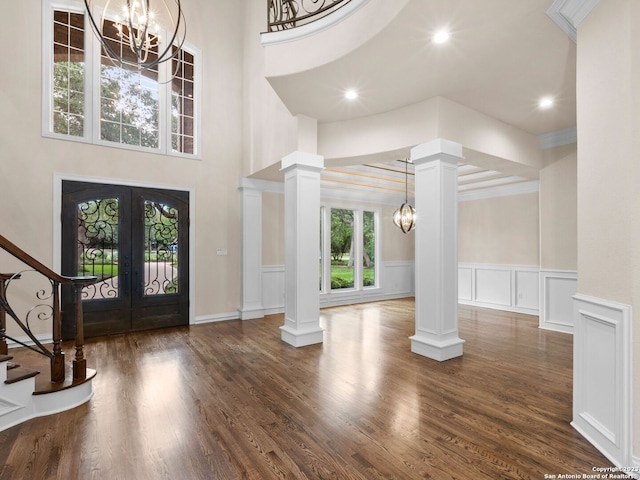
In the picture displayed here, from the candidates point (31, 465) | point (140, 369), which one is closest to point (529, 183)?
point (140, 369)

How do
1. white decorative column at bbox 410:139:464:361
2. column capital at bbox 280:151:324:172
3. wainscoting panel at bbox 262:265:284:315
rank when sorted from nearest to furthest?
white decorative column at bbox 410:139:464:361, column capital at bbox 280:151:324:172, wainscoting panel at bbox 262:265:284:315

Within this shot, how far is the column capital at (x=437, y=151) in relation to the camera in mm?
3861

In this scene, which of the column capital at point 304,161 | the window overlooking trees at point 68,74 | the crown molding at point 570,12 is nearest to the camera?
the crown molding at point 570,12

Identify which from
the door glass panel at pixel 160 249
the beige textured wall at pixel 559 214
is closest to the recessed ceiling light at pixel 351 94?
the door glass panel at pixel 160 249

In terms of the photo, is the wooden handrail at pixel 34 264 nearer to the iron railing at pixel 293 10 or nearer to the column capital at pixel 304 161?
the column capital at pixel 304 161

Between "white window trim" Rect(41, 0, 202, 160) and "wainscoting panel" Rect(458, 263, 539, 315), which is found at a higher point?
"white window trim" Rect(41, 0, 202, 160)

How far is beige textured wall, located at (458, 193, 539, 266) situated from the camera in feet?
22.4

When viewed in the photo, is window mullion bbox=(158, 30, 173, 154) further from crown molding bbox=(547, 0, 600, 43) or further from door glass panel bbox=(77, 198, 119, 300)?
crown molding bbox=(547, 0, 600, 43)

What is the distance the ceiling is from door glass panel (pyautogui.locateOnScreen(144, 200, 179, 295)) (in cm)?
289

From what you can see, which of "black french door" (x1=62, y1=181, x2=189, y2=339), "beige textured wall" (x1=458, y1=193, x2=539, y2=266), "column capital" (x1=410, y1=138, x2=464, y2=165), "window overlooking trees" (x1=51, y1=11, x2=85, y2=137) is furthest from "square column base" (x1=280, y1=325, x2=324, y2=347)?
"beige textured wall" (x1=458, y1=193, x2=539, y2=266)

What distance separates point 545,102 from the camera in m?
4.04

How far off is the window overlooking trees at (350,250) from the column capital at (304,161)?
10.5ft

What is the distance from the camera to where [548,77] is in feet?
11.2

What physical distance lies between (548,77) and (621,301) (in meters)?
2.55
